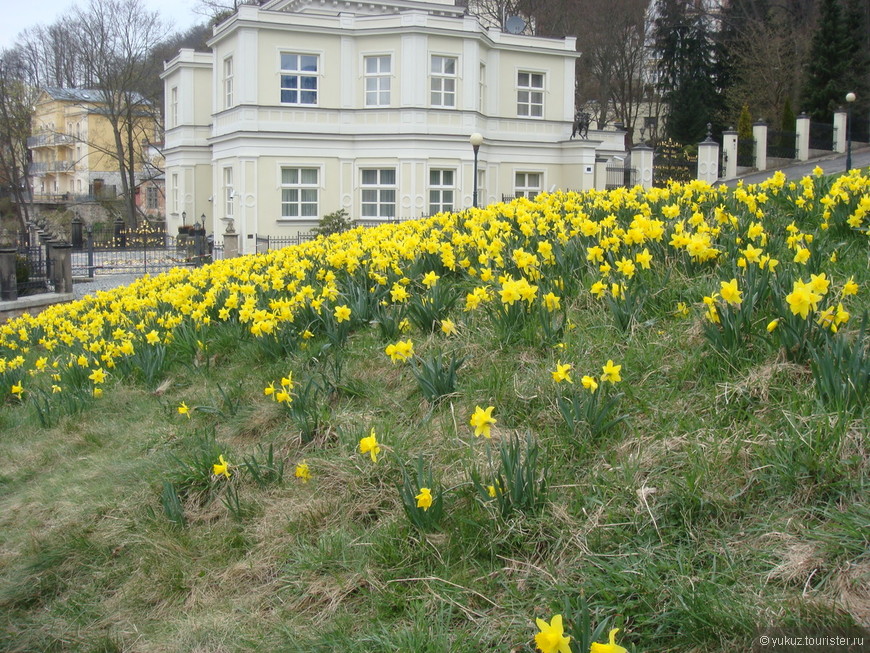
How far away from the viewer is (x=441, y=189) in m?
31.4

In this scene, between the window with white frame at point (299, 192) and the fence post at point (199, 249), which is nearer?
the fence post at point (199, 249)

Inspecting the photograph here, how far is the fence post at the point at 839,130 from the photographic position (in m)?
37.3

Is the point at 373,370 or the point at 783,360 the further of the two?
the point at 373,370

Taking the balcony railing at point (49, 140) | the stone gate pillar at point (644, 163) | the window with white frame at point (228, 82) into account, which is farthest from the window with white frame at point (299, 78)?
the balcony railing at point (49, 140)

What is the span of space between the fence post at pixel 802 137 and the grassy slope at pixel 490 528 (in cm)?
3459

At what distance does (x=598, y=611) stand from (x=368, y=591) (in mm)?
946

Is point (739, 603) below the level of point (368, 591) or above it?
above

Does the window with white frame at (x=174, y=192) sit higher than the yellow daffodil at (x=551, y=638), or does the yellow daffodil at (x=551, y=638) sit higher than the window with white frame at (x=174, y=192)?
the window with white frame at (x=174, y=192)

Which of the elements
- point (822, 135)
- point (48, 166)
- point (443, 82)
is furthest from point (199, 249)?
point (48, 166)

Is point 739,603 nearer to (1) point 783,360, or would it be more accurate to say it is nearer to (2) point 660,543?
(2) point 660,543

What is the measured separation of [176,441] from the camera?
5.16 metres

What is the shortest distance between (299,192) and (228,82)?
17.3 feet

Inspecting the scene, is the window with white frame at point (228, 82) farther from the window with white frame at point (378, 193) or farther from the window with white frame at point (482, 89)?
the window with white frame at point (482, 89)

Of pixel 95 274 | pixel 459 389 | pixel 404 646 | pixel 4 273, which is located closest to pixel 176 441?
pixel 459 389
